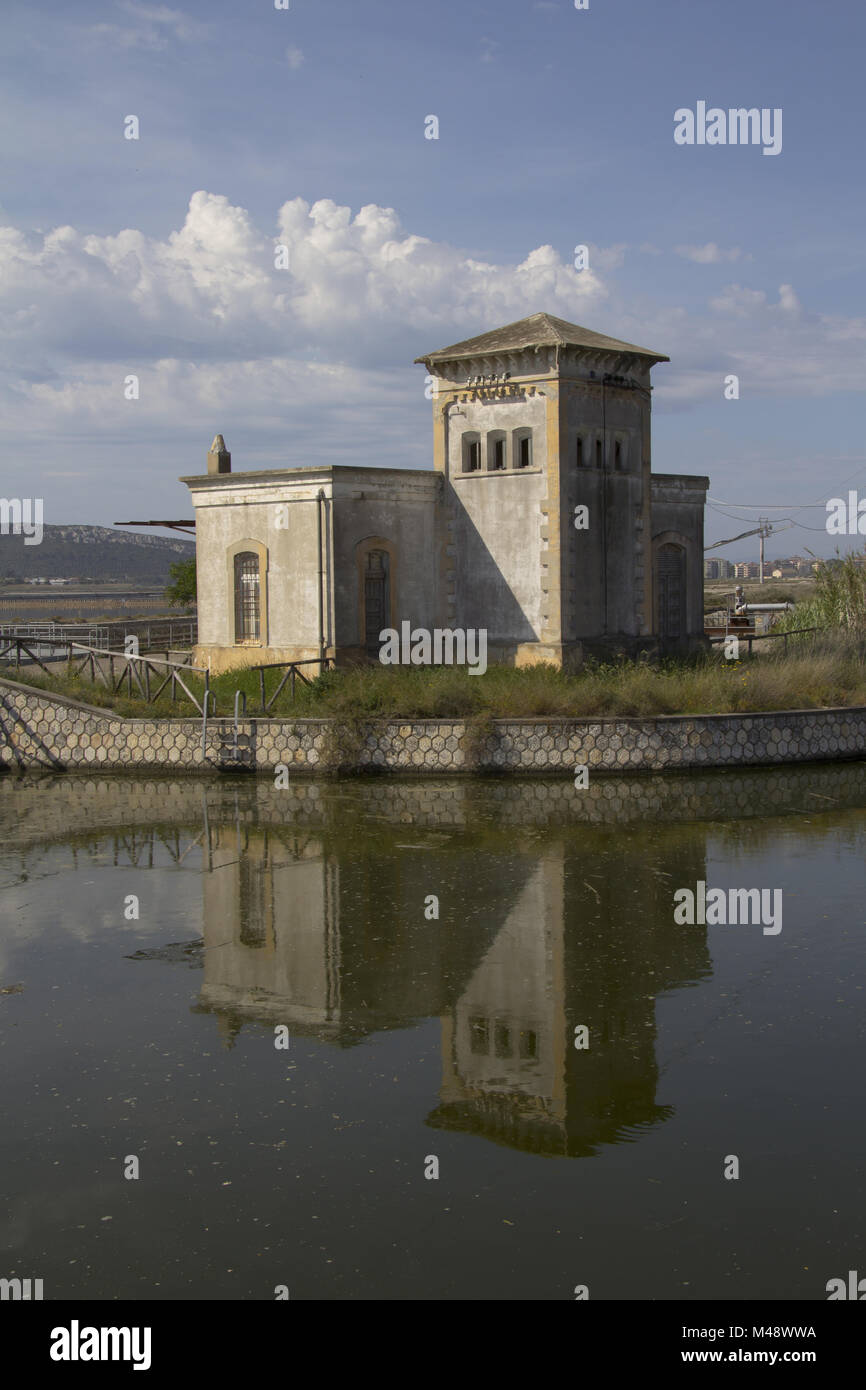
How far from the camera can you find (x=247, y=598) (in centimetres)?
2616

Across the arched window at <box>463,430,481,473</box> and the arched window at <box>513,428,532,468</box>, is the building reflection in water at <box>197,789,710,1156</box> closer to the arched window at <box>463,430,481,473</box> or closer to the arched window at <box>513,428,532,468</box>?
the arched window at <box>513,428,532,468</box>

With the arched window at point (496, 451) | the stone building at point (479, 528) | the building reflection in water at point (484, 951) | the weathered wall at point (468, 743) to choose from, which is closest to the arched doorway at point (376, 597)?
the stone building at point (479, 528)

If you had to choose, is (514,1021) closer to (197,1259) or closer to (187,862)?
(197,1259)

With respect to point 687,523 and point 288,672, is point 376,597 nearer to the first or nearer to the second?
point 288,672

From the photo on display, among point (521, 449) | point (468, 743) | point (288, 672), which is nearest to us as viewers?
point (468, 743)

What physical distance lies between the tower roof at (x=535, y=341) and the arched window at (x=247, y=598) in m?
5.45

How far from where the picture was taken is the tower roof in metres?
24.5

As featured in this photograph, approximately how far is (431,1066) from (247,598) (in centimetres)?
1790

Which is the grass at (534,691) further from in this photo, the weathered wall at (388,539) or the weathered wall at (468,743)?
the weathered wall at (388,539)

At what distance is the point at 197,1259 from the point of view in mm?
6777

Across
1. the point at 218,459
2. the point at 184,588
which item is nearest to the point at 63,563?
the point at 184,588

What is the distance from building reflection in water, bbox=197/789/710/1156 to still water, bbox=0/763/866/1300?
0.14 ft
